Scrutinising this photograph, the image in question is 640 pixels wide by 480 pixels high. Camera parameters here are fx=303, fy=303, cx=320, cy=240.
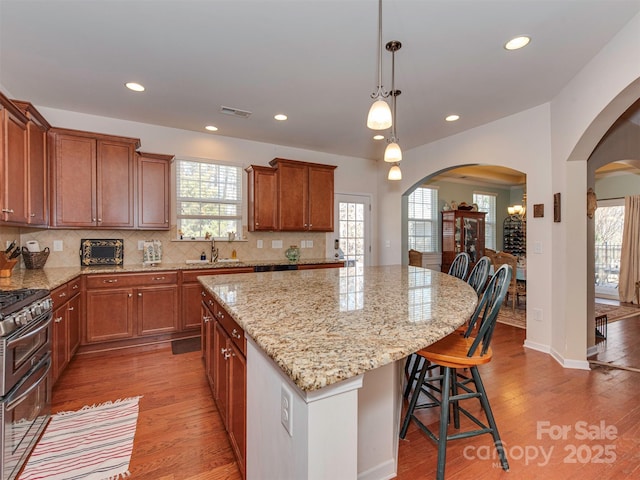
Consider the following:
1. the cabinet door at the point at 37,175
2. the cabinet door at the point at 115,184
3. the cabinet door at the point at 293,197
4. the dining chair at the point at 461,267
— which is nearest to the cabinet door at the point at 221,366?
the dining chair at the point at 461,267

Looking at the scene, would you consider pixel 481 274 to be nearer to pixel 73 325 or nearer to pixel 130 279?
pixel 130 279

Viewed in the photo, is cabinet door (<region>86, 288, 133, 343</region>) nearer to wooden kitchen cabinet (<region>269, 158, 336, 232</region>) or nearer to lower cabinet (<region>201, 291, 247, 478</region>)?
lower cabinet (<region>201, 291, 247, 478</region>)

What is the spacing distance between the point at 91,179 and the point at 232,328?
121 inches

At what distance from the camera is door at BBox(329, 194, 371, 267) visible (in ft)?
18.4

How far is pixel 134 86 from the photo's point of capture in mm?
3002

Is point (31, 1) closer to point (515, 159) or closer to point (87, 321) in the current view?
point (87, 321)

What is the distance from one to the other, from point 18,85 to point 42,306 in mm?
2496

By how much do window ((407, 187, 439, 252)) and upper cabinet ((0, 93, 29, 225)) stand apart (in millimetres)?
6277

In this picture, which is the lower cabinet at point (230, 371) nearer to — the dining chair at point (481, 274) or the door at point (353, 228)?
the dining chair at point (481, 274)

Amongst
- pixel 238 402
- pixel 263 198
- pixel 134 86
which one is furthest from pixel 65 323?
pixel 263 198

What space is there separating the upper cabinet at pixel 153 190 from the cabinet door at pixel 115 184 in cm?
10

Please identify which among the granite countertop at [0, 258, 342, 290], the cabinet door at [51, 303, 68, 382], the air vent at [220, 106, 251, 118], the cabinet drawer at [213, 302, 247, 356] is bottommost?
the cabinet door at [51, 303, 68, 382]

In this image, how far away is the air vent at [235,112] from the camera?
11.7 ft

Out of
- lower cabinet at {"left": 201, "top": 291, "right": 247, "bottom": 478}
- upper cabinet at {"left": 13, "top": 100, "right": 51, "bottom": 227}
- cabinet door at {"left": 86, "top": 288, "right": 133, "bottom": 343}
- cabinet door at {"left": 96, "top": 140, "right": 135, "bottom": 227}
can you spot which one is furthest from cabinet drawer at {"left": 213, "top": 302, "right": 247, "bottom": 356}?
cabinet door at {"left": 96, "top": 140, "right": 135, "bottom": 227}
